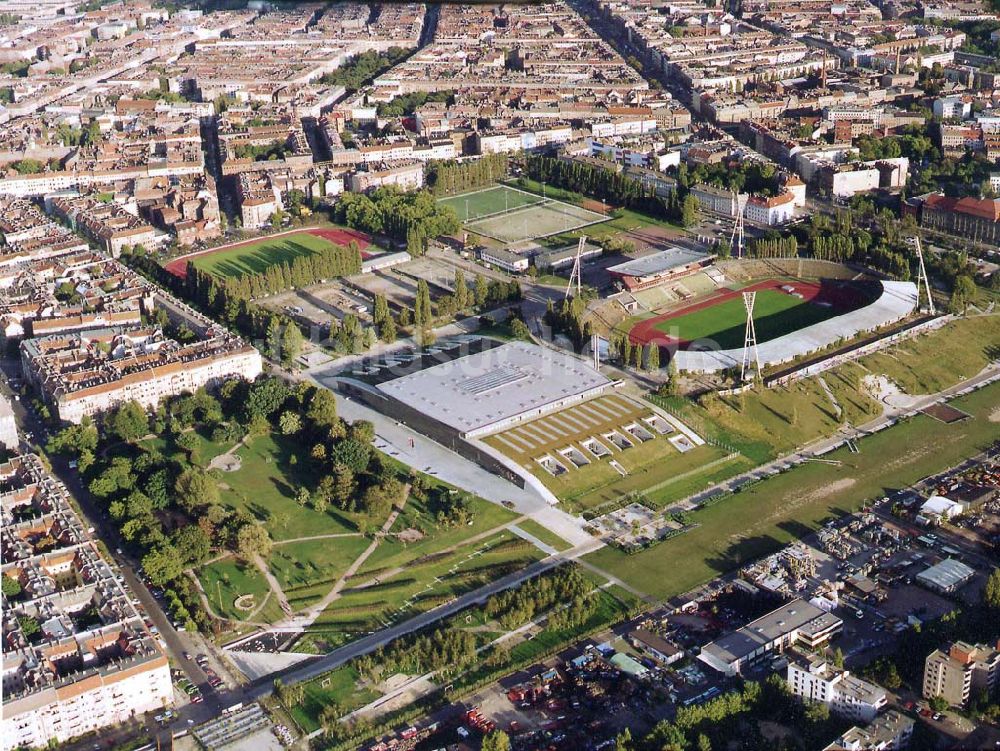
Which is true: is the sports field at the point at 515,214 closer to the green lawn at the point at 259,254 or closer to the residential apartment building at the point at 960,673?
the green lawn at the point at 259,254

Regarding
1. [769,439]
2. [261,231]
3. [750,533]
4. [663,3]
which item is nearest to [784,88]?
[663,3]

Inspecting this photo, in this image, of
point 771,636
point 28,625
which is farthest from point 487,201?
point 28,625

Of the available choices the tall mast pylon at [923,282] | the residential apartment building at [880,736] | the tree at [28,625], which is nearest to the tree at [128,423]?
the tree at [28,625]

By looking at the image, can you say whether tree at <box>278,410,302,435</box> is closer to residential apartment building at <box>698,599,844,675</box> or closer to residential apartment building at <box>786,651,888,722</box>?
residential apartment building at <box>698,599,844,675</box>

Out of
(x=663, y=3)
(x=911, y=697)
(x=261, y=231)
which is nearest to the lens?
(x=911, y=697)

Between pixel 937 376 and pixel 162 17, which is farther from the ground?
pixel 162 17

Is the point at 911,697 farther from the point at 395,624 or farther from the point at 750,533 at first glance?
the point at 395,624

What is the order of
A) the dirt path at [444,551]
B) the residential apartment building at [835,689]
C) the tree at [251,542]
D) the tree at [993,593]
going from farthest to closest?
1. the tree at [251,542]
2. the dirt path at [444,551]
3. the tree at [993,593]
4. the residential apartment building at [835,689]

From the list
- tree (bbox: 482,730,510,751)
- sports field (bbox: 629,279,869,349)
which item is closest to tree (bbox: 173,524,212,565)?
tree (bbox: 482,730,510,751)
